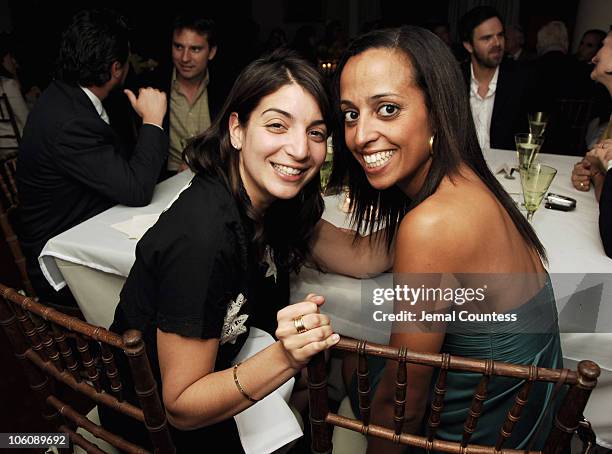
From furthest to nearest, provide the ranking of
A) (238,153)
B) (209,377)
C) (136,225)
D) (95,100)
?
(95,100), (136,225), (238,153), (209,377)

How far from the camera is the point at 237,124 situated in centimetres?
131

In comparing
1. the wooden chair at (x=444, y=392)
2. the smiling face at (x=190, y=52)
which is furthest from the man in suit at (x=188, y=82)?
the wooden chair at (x=444, y=392)

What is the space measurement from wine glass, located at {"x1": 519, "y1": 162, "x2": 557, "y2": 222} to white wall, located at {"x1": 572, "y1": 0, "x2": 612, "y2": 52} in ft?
22.3

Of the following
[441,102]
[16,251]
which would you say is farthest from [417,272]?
[16,251]

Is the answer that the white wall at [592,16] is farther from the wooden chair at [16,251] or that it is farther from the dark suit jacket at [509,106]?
the wooden chair at [16,251]

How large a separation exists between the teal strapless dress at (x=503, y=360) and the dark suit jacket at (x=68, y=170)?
4.78ft

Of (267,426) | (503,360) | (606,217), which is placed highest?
(606,217)

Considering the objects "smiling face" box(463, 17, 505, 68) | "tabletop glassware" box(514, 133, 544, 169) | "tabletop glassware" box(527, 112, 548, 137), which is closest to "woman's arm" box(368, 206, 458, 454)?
"tabletop glassware" box(514, 133, 544, 169)

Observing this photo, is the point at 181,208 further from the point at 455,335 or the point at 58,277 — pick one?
the point at 58,277

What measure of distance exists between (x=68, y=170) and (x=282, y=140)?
1202 mm

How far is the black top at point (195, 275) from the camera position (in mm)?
1077

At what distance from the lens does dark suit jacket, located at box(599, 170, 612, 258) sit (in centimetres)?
155

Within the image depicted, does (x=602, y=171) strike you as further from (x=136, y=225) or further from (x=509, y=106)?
(x=136, y=225)

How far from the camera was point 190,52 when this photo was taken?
3.01 metres
